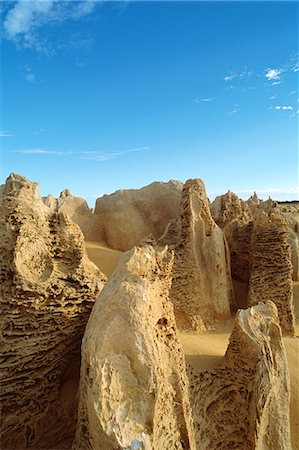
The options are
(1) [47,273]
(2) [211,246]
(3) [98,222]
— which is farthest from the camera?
(3) [98,222]

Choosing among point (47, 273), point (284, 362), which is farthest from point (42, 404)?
point (284, 362)

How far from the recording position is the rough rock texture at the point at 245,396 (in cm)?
269

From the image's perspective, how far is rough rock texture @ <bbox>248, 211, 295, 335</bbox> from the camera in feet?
18.1

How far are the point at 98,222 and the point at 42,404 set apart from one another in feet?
22.6

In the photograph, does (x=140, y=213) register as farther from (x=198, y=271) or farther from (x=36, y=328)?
(x=36, y=328)

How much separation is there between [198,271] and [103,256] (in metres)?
2.92

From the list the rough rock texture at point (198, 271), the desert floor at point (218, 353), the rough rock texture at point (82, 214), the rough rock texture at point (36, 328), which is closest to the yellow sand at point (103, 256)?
the rough rock texture at point (82, 214)

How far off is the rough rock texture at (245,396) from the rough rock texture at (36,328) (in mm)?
974

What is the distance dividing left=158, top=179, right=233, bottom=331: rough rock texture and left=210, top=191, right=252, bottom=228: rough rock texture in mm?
2165

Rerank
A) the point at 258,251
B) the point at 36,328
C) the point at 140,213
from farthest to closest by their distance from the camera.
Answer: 1. the point at 140,213
2. the point at 258,251
3. the point at 36,328

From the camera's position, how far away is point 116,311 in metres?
2.17

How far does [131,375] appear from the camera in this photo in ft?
6.65

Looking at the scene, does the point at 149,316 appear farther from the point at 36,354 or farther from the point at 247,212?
the point at 247,212

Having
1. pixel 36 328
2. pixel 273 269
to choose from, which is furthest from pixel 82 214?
pixel 36 328
